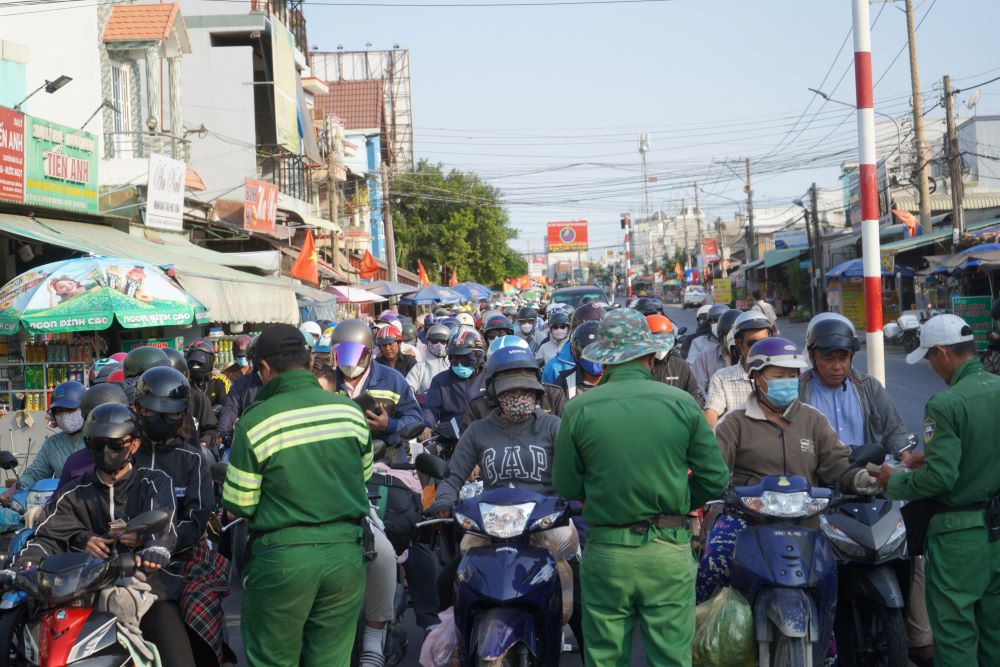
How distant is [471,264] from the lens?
5956cm

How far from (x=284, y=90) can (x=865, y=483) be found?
29.3 metres

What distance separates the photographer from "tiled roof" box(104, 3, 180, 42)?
21.7 metres

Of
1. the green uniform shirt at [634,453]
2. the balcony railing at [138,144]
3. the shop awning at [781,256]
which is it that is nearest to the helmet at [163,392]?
the green uniform shirt at [634,453]

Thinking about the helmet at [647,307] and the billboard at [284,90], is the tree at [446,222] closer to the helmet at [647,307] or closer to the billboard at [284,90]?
the billboard at [284,90]

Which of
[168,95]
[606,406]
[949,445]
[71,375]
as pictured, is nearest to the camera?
[606,406]

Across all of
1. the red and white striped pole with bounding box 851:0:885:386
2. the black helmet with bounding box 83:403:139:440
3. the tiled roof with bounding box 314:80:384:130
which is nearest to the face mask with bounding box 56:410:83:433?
the black helmet with bounding box 83:403:139:440

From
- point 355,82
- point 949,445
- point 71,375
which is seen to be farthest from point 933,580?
point 355,82

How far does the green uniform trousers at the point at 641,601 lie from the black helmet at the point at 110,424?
2.09m

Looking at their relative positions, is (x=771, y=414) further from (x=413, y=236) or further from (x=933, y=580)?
(x=413, y=236)

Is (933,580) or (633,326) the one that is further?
(933,580)

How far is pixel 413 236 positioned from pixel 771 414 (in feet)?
174

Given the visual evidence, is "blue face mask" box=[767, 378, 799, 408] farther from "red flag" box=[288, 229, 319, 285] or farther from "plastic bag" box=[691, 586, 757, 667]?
"red flag" box=[288, 229, 319, 285]

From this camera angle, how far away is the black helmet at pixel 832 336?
20.9ft

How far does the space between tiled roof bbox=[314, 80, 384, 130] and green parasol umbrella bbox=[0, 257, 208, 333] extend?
46895 millimetres
